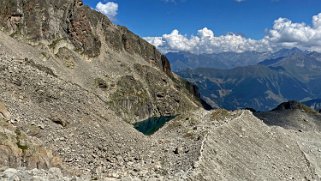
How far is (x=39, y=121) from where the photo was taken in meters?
41.4

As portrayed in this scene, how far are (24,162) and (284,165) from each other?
40.4 meters

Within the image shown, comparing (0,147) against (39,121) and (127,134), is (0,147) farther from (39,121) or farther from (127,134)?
(127,134)

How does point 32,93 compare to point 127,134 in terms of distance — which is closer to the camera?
point 32,93

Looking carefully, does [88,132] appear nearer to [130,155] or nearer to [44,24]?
[130,155]

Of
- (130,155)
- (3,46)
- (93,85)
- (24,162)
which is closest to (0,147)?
(24,162)

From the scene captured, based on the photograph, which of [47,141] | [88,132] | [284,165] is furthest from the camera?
[284,165]

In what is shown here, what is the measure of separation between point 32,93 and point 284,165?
121 ft

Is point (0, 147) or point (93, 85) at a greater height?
point (93, 85)

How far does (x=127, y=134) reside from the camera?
1932 inches

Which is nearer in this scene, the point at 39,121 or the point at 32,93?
the point at 39,121

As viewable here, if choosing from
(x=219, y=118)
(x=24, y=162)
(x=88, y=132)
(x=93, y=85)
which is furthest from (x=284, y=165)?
(x=93, y=85)

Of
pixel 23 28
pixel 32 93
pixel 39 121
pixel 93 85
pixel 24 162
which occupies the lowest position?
pixel 24 162

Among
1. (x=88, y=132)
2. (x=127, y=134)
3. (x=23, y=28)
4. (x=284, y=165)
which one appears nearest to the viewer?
(x=88, y=132)

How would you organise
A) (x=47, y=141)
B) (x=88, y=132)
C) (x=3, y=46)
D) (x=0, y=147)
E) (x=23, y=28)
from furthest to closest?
1. (x=23, y=28)
2. (x=3, y=46)
3. (x=88, y=132)
4. (x=47, y=141)
5. (x=0, y=147)
